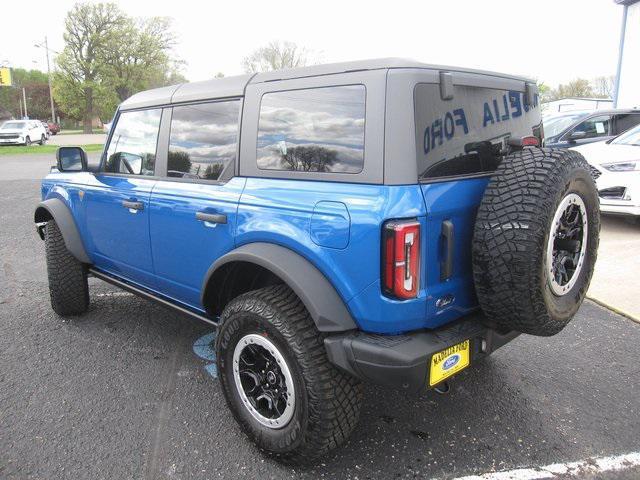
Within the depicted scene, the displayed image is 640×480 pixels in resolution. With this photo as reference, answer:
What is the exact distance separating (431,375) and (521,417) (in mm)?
1080

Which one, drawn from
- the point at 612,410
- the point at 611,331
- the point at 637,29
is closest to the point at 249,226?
the point at 612,410

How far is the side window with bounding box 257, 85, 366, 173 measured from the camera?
2.24m

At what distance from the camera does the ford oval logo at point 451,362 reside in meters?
2.22

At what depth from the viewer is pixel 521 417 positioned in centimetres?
289

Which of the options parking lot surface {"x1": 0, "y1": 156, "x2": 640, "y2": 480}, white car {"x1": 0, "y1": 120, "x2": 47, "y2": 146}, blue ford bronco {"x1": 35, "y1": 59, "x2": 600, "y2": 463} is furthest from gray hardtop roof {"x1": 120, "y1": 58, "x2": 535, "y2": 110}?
white car {"x1": 0, "y1": 120, "x2": 47, "y2": 146}

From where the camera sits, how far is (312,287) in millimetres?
2205

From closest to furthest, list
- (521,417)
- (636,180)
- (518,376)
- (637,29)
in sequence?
(521,417) < (518,376) < (636,180) < (637,29)

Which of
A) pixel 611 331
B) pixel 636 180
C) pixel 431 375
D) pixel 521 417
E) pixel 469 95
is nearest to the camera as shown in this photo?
pixel 431 375

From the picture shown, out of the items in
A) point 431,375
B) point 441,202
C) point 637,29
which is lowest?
point 431,375

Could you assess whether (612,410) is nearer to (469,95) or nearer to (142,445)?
(469,95)

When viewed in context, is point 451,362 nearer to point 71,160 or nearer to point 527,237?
point 527,237

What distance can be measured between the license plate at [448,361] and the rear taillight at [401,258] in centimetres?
30

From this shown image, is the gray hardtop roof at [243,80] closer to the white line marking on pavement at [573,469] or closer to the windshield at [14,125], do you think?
the white line marking on pavement at [573,469]

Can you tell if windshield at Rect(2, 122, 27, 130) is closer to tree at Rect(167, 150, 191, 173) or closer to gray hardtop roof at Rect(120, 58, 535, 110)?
gray hardtop roof at Rect(120, 58, 535, 110)
